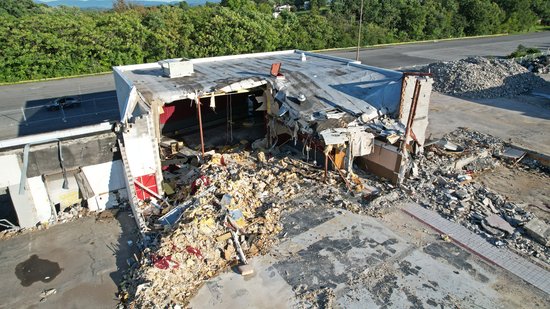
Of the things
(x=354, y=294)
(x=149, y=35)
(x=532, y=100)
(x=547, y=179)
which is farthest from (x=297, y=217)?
(x=149, y=35)

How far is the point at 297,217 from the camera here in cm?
1225

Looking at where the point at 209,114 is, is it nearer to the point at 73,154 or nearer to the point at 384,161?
the point at 73,154

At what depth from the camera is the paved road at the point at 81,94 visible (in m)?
22.3

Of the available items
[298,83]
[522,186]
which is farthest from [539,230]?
[298,83]

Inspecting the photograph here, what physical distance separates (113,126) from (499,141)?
18588 millimetres

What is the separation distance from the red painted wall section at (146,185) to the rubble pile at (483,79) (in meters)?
24.4

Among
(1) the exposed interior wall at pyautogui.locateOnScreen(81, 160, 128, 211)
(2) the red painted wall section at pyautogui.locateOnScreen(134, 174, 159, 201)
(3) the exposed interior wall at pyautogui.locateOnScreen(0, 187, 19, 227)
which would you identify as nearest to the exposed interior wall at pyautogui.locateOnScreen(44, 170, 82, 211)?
(1) the exposed interior wall at pyautogui.locateOnScreen(81, 160, 128, 211)

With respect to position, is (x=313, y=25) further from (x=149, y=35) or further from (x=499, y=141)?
(x=499, y=141)

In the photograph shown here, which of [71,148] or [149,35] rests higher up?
[149,35]

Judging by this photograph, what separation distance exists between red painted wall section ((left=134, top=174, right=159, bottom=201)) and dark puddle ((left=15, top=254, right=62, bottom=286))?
359cm

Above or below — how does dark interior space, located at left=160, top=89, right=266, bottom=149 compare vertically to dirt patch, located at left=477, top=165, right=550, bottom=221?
above

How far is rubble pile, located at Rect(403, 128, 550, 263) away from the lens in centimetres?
1131

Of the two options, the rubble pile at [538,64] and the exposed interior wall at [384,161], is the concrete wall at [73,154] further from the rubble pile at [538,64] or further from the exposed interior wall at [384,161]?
the rubble pile at [538,64]

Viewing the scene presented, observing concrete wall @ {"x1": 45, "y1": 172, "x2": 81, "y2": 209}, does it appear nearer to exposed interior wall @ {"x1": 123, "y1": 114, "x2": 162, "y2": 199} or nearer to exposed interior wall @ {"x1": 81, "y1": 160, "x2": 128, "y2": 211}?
exposed interior wall @ {"x1": 81, "y1": 160, "x2": 128, "y2": 211}
